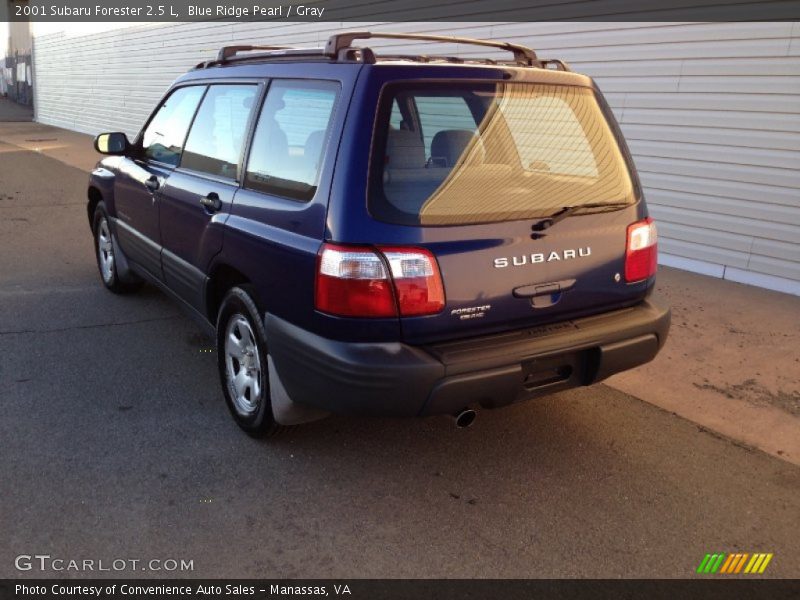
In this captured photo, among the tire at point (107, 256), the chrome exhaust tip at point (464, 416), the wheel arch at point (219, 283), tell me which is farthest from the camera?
the tire at point (107, 256)

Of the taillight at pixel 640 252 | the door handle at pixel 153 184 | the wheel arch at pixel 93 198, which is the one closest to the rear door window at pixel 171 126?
the door handle at pixel 153 184

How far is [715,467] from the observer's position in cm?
355

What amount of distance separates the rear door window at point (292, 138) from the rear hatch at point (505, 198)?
31cm

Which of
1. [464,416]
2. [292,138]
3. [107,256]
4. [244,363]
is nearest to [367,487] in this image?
[464,416]

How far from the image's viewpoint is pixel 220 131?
13.4 ft

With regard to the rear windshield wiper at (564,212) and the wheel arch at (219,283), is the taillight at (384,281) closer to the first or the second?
the rear windshield wiper at (564,212)

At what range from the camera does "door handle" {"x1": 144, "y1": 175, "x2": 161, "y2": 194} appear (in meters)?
4.64

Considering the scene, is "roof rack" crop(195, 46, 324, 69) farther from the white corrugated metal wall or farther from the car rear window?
the white corrugated metal wall

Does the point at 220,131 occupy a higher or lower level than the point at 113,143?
higher

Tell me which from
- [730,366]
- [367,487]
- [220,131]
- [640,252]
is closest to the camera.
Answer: [367,487]

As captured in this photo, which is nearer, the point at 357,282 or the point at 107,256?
the point at 357,282

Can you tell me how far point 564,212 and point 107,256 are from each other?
4260 millimetres

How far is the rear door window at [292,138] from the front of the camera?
316cm

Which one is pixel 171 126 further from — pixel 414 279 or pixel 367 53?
pixel 414 279
